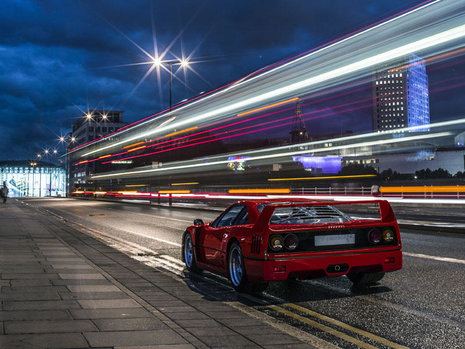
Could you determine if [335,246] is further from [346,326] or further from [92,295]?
[92,295]

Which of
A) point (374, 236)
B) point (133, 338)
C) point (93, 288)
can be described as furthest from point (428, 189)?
point (133, 338)

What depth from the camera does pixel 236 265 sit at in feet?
22.2

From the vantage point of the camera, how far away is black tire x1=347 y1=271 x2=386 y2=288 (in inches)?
274

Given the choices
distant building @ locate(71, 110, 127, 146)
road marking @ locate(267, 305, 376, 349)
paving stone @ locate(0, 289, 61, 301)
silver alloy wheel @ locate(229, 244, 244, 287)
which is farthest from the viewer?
distant building @ locate(71, 110, 127, 146)

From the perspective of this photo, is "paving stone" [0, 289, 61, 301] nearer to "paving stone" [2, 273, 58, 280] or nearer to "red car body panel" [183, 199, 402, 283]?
"paving stone" [2, 273, 58, 280]

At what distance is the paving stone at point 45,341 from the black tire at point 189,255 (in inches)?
162

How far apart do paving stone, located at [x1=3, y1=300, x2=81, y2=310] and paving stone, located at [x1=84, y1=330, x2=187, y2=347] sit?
1.22m

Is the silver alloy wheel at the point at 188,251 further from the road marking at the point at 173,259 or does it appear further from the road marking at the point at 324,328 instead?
the road marking at the point at 324,328

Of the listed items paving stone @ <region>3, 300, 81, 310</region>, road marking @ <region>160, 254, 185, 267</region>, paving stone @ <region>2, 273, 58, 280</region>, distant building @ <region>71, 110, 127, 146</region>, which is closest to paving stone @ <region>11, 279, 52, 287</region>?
paving stone @ <region>2, 273, 58, 280</region>

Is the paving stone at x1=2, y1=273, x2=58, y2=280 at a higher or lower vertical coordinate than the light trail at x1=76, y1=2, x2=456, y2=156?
lower

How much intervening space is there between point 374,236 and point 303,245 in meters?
1.01

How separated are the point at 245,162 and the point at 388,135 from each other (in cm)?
1162

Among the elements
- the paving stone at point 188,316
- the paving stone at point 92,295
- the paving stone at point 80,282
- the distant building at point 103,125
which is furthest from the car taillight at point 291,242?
the distant building at point 103,125

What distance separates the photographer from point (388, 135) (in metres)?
27.7
